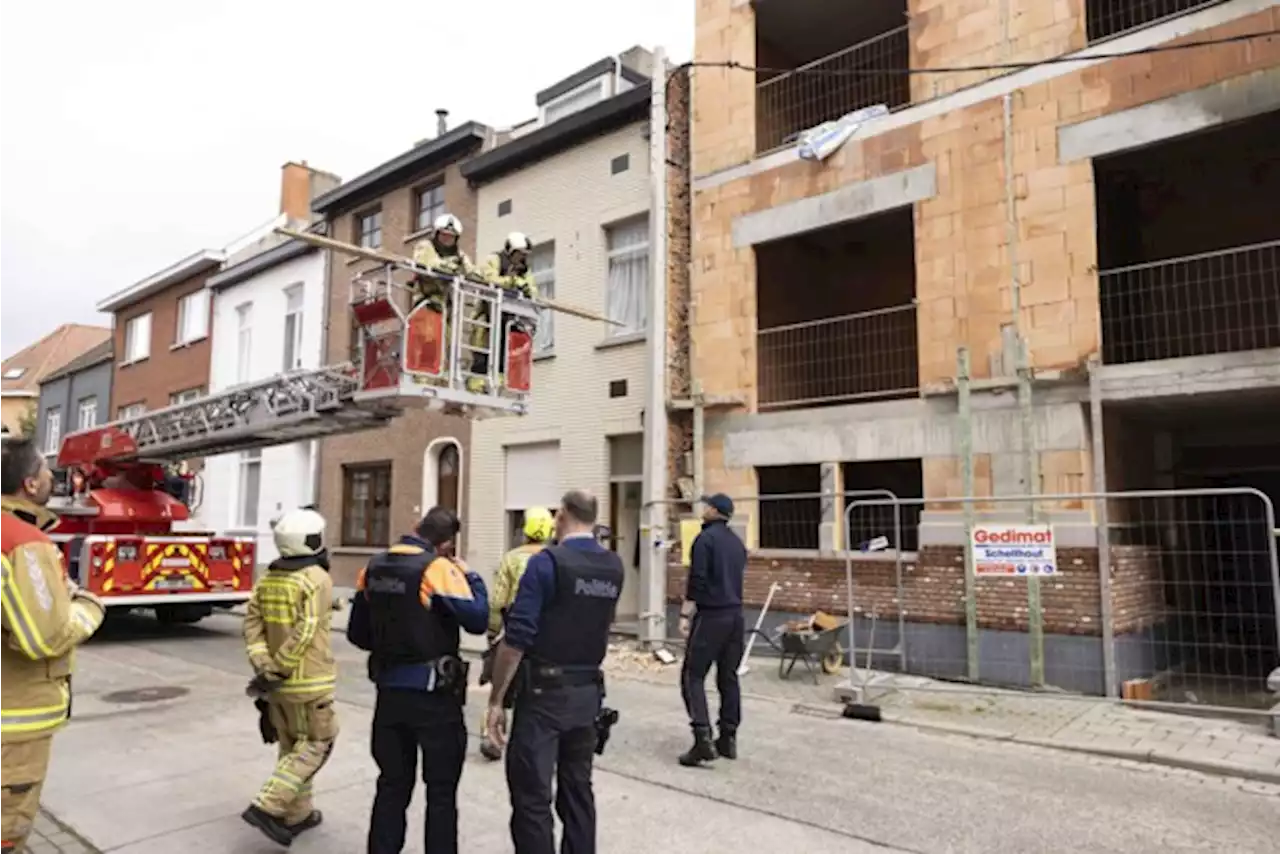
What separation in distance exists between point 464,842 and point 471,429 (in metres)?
11.5

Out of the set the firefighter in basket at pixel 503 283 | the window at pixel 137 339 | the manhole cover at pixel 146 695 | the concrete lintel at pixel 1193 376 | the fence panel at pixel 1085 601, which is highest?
the window at pixel 137 339

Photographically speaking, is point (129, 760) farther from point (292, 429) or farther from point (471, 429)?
point (471, 429)

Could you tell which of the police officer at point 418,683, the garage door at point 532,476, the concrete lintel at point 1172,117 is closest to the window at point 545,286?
the garage door at point 532,476

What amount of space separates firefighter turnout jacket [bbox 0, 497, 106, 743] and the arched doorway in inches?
495

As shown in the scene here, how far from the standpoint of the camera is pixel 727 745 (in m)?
6.37

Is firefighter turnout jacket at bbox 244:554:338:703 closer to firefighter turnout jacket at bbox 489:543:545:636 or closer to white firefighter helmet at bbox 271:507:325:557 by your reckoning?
white firefighter helmet at bbox 271:507:325:557

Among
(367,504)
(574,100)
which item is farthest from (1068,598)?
(367,504)

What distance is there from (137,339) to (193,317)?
3.58 m

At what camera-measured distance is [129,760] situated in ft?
21.2

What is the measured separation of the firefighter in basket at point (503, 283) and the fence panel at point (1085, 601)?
3975 mm

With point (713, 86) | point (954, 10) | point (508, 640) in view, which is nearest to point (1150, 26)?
point (954, 10)

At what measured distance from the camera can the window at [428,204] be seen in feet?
57.4

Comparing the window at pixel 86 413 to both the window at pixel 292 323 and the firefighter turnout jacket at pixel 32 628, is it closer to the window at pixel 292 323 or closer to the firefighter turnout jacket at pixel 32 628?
the window at pixel 292 323

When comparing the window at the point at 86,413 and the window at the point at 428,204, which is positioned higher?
the window at the point at 428,204
